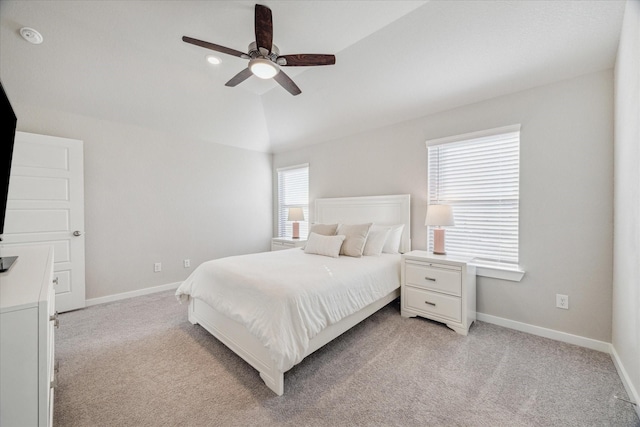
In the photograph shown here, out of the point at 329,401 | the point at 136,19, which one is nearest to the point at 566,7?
the point at 329,401

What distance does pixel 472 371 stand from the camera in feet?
6.15

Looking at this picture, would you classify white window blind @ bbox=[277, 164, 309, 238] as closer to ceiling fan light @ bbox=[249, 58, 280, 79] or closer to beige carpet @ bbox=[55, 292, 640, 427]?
ceiling fan light @ bbox=[249, 58, 280, 79]

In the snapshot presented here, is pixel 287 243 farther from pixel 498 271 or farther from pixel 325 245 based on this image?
pixel 498 271

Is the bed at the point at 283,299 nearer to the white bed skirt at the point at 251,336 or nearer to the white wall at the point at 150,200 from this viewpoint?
the white bed skirt at the point at 251,336

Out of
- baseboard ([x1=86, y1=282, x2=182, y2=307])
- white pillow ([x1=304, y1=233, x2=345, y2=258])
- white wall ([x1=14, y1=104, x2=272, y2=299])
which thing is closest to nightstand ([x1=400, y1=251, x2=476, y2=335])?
white pillow ([x1=304, y1=233, x2=345, y2=258])

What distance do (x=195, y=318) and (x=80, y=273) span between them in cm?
174

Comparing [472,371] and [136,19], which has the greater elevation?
[136,19]

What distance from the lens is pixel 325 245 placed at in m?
3.05

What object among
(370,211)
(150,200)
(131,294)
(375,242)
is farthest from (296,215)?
(131,294)

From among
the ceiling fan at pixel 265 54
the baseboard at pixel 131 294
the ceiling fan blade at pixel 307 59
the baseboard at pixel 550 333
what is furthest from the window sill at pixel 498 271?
the baseboard at pixel 131 294

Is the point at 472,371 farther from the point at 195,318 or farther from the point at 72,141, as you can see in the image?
the point at 72,141

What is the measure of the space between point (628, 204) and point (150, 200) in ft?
16.2

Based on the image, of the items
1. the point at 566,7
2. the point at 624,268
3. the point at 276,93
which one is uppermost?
the point at 276,93

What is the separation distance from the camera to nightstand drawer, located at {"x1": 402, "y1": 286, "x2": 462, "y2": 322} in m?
2.44
